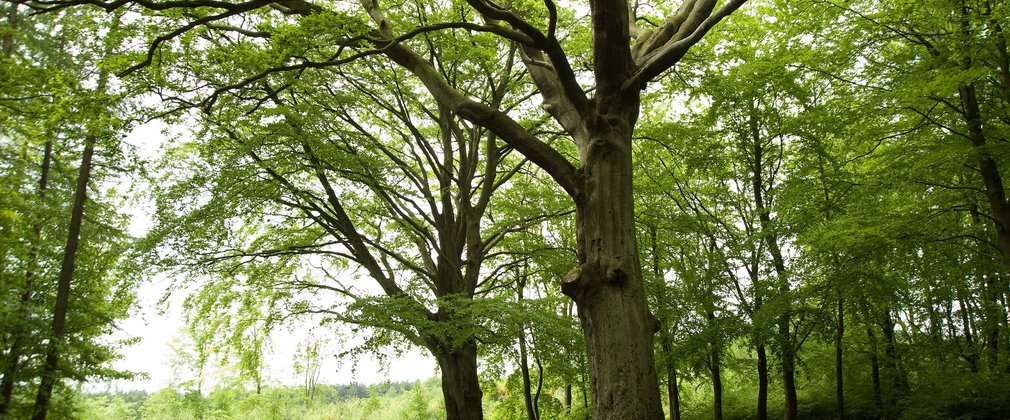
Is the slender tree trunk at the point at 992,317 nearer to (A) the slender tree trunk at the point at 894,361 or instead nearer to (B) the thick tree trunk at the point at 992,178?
(A) the slender tree trunk at the point at 894,361

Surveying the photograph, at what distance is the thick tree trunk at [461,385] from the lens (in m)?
10.3

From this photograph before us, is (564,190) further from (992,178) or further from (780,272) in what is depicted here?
(992,178)

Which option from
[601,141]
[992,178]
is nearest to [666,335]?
[992,178]

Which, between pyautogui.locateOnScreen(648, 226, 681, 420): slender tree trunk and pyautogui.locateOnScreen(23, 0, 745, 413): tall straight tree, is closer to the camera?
pyautogui.locateOnScreen(23, 0, 745, 413): tall straight tree

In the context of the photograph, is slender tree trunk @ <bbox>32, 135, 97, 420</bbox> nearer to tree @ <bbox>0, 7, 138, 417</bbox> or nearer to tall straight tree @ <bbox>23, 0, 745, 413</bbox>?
tree @ <bbox>0, 7, 138, 417</bbox>

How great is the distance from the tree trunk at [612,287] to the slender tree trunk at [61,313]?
10391 millimetres

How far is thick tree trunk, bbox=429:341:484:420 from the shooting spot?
33.9 ft

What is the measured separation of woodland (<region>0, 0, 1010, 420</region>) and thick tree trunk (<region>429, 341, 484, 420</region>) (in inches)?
2.6

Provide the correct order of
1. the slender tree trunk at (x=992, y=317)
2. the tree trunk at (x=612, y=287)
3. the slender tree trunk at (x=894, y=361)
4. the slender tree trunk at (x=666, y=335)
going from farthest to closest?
the slender tree trunk at (x=666, y=335) → the slender tree trunk at (x=894, y=361) → the slender tree trunk at (x=992, y=317) → the tree trunk at (x=612, y=287)

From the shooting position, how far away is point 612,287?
154 inches

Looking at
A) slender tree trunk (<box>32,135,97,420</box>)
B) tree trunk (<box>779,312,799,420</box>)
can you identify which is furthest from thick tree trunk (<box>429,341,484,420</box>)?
slender tree trunk (<box>32,135,97,420</box>)

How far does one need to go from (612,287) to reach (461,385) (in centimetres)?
720

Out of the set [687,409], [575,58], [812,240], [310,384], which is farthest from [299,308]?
[310,384]

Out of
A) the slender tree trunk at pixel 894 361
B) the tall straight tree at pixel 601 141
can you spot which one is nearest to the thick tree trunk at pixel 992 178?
the slender tree trunk at pixel 894 361
